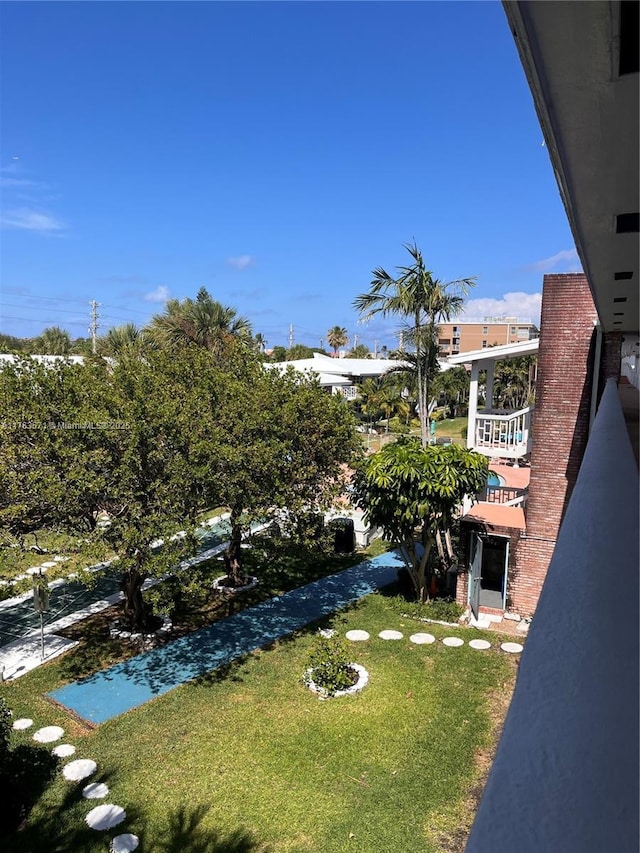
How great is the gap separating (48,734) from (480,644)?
7.94 meters

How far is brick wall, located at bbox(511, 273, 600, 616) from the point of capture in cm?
1212

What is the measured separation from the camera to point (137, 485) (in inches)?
384

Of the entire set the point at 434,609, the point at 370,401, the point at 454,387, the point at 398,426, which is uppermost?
the point at 454,387

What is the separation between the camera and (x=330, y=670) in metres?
10.1

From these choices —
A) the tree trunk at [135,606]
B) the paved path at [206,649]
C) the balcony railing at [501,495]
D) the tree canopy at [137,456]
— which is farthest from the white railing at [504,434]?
the tree trunk at [135,606]

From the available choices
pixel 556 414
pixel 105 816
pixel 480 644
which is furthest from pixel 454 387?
pixel 105 816

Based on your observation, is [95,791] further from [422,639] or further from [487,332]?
[487,332]

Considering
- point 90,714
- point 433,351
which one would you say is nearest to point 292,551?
point 90,714

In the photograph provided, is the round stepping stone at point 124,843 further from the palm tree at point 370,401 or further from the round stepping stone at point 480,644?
the palm tree at point 370,401

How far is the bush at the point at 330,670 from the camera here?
9945 mm

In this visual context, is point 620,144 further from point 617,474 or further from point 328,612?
point 328,612

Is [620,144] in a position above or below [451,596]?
above

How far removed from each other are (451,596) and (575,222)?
12.5m

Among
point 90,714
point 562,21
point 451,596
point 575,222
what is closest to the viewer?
point 562,21
